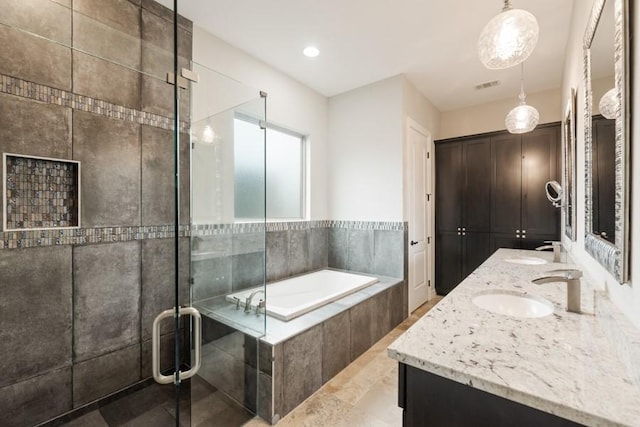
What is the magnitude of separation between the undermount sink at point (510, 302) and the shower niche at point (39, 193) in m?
2.40

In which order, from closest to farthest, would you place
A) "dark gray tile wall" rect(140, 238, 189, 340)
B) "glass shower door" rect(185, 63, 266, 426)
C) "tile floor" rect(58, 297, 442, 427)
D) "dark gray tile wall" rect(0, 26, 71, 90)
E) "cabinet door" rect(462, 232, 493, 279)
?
"dark gray tile wall" rect(0, 26, 71, 90), "tile floor" rect(58, 297, 442, 427), "glass shower door" rect(185, 63, 266, 426), "dark gray tile wall" rect(140, 238, 189, 340), "cabinet door" rect(462, 232, 493, 279)

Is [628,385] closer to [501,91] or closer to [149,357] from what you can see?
[149,357]

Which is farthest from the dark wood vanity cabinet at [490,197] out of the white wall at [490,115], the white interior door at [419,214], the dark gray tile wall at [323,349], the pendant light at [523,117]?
the dark gray tile wall at [323,349]

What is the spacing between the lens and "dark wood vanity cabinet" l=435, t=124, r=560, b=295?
11.1 ft

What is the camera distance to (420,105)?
12.1ft

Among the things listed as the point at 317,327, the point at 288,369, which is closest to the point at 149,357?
the point at 288,369

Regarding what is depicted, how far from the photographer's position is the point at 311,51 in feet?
9.00

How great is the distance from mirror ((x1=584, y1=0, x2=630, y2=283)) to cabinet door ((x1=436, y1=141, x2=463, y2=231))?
2.57 meters

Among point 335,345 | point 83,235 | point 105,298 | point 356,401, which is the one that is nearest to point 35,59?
point 83,235

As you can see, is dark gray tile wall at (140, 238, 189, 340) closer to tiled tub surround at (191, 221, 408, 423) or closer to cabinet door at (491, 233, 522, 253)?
tiled tub surround at (191, 221, 408, 423)

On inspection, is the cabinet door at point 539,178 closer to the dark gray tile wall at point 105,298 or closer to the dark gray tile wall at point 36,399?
the dark gray tile wall at point 105,298

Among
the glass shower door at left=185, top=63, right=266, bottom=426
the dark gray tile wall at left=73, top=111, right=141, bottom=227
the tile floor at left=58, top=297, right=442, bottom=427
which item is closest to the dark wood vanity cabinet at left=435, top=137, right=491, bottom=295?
the tile floor at left=58, top=297, right=442, bottom=427

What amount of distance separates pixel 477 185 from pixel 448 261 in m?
1.14

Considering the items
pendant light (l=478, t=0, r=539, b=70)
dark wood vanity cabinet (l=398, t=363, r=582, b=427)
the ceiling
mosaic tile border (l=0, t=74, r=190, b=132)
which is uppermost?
the ceiling
